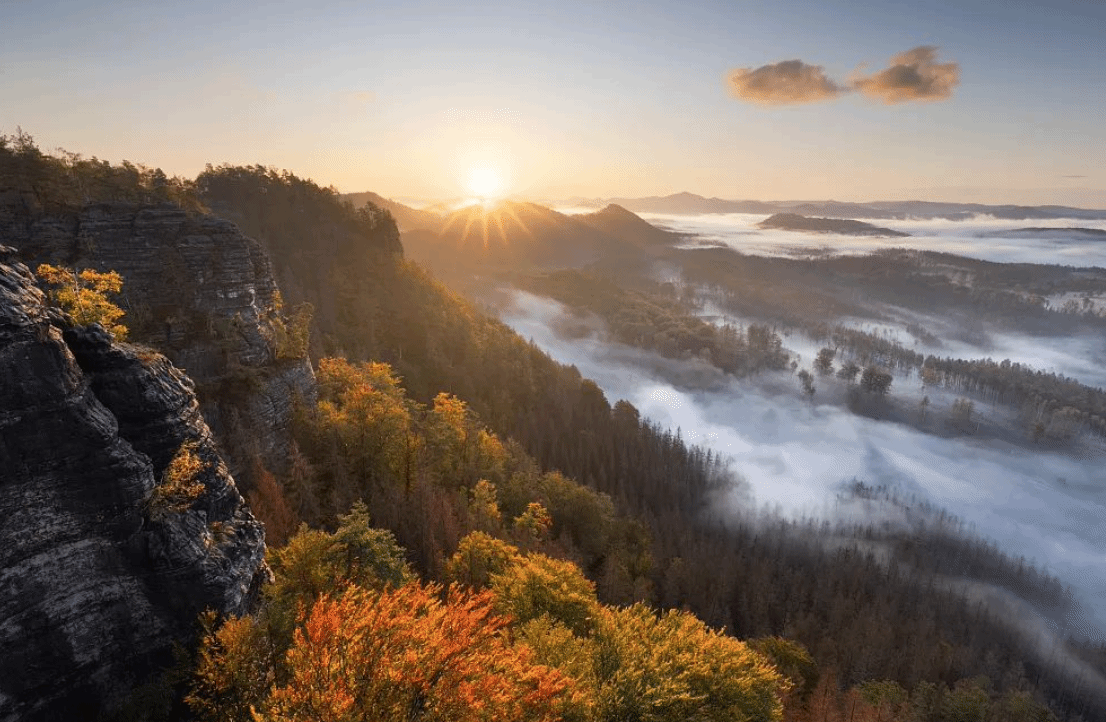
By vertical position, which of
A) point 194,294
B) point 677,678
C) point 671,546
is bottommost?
point 671,546

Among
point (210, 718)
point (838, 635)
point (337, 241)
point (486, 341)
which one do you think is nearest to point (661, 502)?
point (838, 635)

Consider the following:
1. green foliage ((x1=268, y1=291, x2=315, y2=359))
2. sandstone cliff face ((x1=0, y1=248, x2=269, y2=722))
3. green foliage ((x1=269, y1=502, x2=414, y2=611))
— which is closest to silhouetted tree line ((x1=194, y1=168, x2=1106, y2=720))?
green foliage ((x1=268, y1=291, x2=315, y2=359))

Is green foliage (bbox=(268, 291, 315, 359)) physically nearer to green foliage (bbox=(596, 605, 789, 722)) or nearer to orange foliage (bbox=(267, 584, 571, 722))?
orange foliage (bbox=(267, 584, 571, 722))

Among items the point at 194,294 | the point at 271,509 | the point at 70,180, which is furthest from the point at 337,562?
the point at 70,180

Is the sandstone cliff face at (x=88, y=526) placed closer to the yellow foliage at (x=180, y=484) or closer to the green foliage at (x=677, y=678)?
the yellow foliage at (x=180, y=484)

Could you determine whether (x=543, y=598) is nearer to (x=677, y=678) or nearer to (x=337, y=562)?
(x=677, y=678)

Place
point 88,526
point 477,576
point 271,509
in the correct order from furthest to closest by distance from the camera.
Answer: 1. point 271,509
2. point 477,576
3. point 88,526

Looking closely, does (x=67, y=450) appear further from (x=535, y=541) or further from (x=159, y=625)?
(x=535, y=541)
